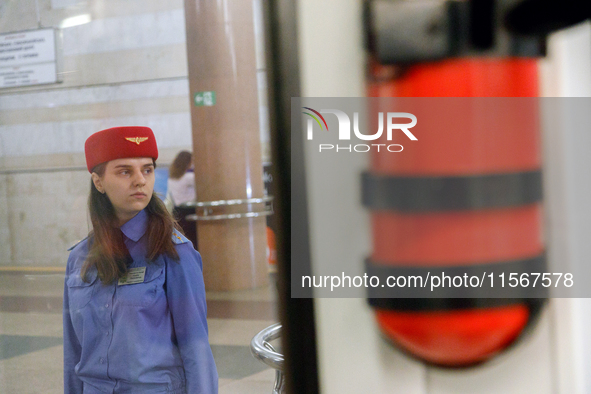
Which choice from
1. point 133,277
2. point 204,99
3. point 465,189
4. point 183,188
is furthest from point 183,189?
point 465,189

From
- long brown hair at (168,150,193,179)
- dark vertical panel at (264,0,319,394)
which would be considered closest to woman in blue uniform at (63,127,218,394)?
long brown hair at (168,150,193,179)

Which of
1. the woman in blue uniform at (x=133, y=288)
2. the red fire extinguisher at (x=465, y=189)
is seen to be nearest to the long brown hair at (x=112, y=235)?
the woman in blue uniform at (x=133, y=288)

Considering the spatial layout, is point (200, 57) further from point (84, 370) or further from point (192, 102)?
point (84, 370)

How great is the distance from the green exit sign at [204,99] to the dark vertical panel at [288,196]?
152 cm

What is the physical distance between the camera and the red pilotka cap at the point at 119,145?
1737 mm

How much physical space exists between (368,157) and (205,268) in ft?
4.78

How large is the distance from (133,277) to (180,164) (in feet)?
1.78

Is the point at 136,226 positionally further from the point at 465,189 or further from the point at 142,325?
the point at 465,189

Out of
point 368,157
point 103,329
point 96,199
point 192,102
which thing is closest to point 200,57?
point 192,102

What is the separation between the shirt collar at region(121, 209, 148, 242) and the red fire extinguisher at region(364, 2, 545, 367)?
128cm

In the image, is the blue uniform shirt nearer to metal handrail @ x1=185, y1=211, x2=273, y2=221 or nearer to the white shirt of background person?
the white shirt of background person

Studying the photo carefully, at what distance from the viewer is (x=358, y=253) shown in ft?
1.98

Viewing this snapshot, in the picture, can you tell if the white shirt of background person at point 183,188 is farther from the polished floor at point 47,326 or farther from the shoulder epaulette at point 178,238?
the polished floor at point 47,326

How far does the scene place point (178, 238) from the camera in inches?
71.8
